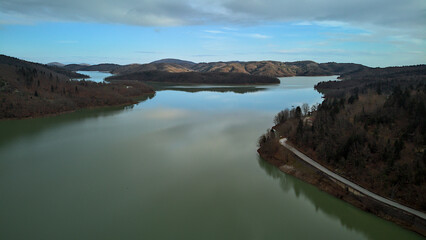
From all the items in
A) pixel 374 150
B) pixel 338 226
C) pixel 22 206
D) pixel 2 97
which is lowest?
pixel 338 226

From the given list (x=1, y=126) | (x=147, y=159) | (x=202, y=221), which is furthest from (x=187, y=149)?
(x=1, y=126)

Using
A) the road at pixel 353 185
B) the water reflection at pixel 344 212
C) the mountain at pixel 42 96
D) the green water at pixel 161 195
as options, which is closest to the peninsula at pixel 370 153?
the road at pixel 353 185

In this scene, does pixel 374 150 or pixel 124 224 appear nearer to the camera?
pixel 124 224

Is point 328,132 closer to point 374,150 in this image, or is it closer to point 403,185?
point 374,150

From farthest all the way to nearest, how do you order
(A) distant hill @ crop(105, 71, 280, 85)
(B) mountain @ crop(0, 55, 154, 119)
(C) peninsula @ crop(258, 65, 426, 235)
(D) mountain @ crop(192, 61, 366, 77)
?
1. (D) mountain @ crop(192, 61, 366, 77)
2. (A) distant hill @ crop(105, 71, 280, 85)
3. (B) mountain @ crop(0, 55, 154, 119)
4. (C) peninsula @ crop(258, 65, 426, 235)

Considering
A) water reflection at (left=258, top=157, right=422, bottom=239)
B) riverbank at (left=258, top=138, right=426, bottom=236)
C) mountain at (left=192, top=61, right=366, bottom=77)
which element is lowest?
water reflection at (left=258, top=157, right=422, bottom=239)

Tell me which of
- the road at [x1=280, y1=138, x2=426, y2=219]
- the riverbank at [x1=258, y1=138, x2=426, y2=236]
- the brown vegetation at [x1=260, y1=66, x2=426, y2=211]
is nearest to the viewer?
the riverbank at [x1=258, y1=138, x2=426, y2=236]

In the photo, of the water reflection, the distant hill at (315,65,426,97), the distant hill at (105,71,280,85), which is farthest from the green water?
the distant hill at (105,71,280,85)

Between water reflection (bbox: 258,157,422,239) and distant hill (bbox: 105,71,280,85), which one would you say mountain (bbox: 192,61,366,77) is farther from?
water reflection (bbox: 258,157,422,239)

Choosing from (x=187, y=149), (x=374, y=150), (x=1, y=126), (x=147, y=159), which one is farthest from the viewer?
(x=1, y=126)
